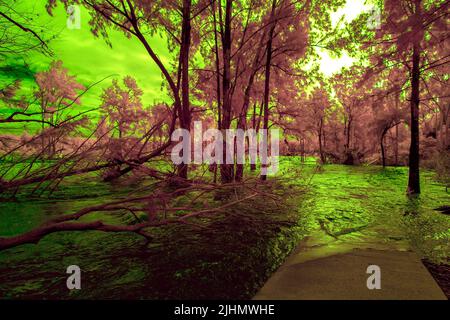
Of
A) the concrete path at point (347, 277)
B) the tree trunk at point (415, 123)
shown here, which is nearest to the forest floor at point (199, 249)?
the concrete path at point (347, 277)

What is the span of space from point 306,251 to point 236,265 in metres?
1.23

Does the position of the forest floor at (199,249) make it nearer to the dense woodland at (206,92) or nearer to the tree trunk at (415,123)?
the dense woodland at (206,92)

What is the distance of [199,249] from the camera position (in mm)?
4461

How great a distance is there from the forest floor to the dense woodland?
604mm

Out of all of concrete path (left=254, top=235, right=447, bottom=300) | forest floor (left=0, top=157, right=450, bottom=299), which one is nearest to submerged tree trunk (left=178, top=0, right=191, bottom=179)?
forest floor (left=0, top=157, right=450, bottom=299)

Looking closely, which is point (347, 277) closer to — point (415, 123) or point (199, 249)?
point (199, 249)

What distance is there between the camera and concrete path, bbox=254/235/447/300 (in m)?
2.85

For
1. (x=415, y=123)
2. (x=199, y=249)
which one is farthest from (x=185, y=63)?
(x=415, y=123)

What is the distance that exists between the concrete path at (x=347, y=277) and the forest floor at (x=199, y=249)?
211mm

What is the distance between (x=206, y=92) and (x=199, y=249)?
15591 mm

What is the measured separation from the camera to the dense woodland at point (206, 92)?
14.2 feet

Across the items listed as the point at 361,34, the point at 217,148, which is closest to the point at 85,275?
the point at 217,148
